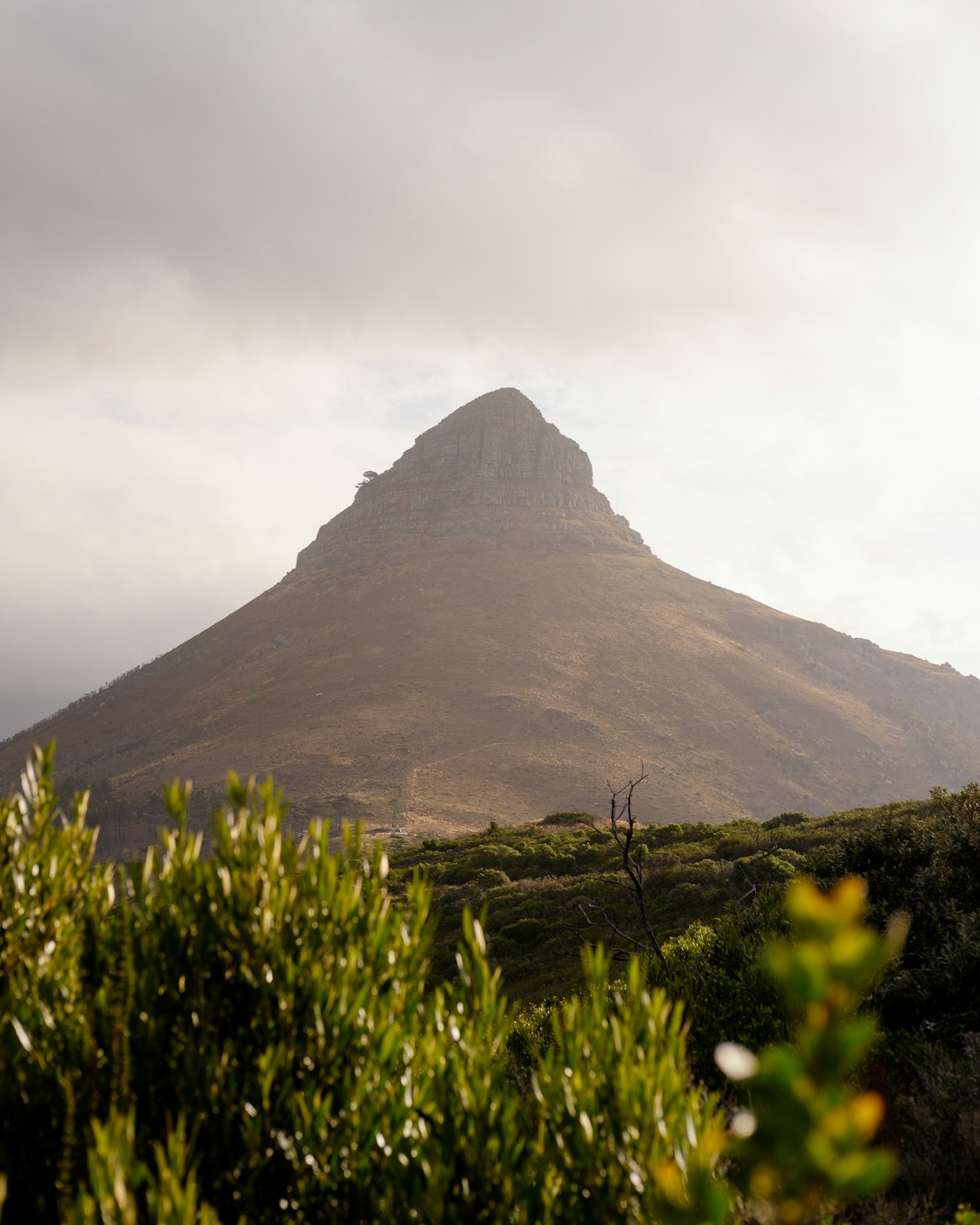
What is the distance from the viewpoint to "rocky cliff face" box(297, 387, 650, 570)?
172 m

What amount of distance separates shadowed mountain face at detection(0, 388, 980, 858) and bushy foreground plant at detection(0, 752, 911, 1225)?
7283cm

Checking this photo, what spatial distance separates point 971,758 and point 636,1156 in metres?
138

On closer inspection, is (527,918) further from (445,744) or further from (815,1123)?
(445,744)

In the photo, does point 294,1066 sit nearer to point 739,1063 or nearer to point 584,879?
point 739,1063

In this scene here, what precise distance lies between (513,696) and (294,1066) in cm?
10917

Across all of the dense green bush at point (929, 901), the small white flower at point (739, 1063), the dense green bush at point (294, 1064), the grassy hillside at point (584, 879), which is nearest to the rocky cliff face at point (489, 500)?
the grassy hillside at point (584, 879)

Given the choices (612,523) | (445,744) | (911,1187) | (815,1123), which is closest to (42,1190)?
(815,1123)

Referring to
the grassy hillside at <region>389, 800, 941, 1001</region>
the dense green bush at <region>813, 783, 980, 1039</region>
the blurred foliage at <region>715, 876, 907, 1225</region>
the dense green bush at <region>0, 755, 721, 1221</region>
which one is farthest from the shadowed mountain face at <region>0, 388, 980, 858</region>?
the blurred foliage at <region>715, 876, 907, 1225</region>

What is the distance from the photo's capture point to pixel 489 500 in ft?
592

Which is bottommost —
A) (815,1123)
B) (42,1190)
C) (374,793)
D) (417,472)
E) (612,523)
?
(374,793)

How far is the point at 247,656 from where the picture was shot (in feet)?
450

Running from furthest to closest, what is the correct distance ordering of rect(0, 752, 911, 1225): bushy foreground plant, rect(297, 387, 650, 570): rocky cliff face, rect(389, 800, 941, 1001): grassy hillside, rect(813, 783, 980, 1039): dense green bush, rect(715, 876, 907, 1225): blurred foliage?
rect(297, 387, 650, 570): rocky cliff face → rect(389, 800, 941, 1001): grassy hillside → rect(813, 783, 980, 1039): dense green bush → rect(0, 752, 911, 1225): bushy foreground plant → rect(715, 876, 907, 1225): blurred foliage

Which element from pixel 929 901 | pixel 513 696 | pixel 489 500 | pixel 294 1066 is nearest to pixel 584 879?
pixel 929 901

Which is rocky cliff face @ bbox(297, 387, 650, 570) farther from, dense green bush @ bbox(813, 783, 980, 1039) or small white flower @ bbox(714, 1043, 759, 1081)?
small white flower @ bbox(714, 1043, 759, 1081)
